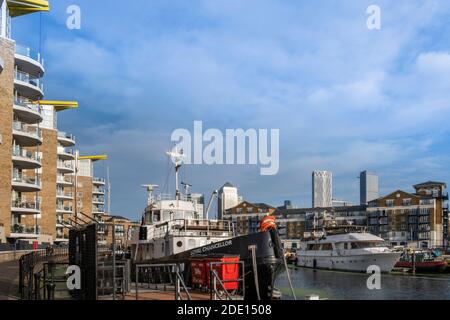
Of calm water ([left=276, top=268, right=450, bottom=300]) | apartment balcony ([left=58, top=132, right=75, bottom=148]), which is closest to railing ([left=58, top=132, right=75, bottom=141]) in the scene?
apartment balcony ([left=58, top=132, right=75, bottom=148])

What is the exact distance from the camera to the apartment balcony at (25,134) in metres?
50.2

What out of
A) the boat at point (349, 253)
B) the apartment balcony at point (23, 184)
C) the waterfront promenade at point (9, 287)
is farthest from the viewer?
the boat at point (349, 253)

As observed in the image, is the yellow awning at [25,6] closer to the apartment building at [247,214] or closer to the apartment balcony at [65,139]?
the apartment balcony at [65,139]

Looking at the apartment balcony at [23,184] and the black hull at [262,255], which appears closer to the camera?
Result: the black hull at [262,255]

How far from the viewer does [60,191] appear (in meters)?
80.6

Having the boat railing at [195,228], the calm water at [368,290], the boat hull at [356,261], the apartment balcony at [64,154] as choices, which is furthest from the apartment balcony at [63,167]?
the boat railing at [195,228]

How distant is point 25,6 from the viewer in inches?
2185

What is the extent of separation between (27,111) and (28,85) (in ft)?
10.7

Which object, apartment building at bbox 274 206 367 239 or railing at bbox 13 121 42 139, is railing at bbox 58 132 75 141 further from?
apartment building at bbox 274 206 367 239

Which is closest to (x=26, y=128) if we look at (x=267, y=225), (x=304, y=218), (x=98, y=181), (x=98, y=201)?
(x=267, y=225)

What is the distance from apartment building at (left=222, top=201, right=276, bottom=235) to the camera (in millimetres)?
156500

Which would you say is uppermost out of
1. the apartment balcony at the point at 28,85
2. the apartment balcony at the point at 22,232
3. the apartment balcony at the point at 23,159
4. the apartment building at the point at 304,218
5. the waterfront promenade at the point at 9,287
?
the apartment balcony at the point at 28,85

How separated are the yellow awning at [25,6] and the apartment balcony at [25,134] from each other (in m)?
12.3
